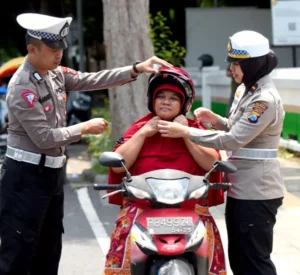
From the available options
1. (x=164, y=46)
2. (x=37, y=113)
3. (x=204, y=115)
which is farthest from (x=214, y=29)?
(x=37, y=113)

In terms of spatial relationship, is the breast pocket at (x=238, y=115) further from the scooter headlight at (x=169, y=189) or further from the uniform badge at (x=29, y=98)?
the uniform badge at (x=29, y=98)

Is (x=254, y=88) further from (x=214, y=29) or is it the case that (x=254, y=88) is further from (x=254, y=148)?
(x=214, y=29)

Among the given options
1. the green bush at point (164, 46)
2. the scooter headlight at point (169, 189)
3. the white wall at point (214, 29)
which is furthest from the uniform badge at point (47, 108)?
the white wall at point (214, 29)

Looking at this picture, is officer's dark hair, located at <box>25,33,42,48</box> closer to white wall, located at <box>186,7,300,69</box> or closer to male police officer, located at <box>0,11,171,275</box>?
male police officer, located at <box>0,11,171,275</box>

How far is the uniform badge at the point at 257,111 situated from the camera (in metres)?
4.64

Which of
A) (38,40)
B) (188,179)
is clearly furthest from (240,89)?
(38,40)

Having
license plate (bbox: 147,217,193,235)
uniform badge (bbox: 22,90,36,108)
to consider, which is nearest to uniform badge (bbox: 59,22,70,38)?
uniform badge (bbox: 22,90,36,108)

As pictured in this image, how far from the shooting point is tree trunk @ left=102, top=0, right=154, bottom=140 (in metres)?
11.1

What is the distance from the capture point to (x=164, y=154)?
4746mm

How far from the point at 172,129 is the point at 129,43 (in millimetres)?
6714

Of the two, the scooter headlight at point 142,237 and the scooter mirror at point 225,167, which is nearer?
the scooter headlight at point 142,237

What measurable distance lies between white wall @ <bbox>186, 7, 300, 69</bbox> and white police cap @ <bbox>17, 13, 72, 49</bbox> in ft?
55.9

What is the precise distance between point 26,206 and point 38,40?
1.07 meters

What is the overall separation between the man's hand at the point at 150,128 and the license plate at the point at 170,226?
0.62 metres
